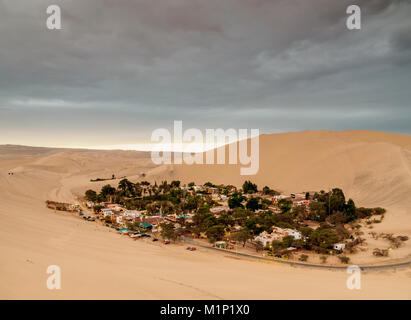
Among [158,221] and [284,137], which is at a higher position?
[284,137]

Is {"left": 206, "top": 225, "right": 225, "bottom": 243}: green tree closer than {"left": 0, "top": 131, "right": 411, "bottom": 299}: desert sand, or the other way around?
{"left": 0, "top": 131, "right": 411, "bottom": 299}: desert sand

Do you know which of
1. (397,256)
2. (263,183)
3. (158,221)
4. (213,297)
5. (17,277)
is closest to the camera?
(17,277)

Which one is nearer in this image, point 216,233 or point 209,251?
point 209,251

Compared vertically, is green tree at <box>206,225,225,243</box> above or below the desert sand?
below

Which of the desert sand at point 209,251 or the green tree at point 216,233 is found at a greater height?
the desert sand at point 209,251

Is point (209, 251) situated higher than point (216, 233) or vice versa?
point (216, 233)

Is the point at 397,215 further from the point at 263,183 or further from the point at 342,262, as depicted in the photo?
the point at 263,183

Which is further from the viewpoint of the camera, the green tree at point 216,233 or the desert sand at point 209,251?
the green tree at point 216,233
